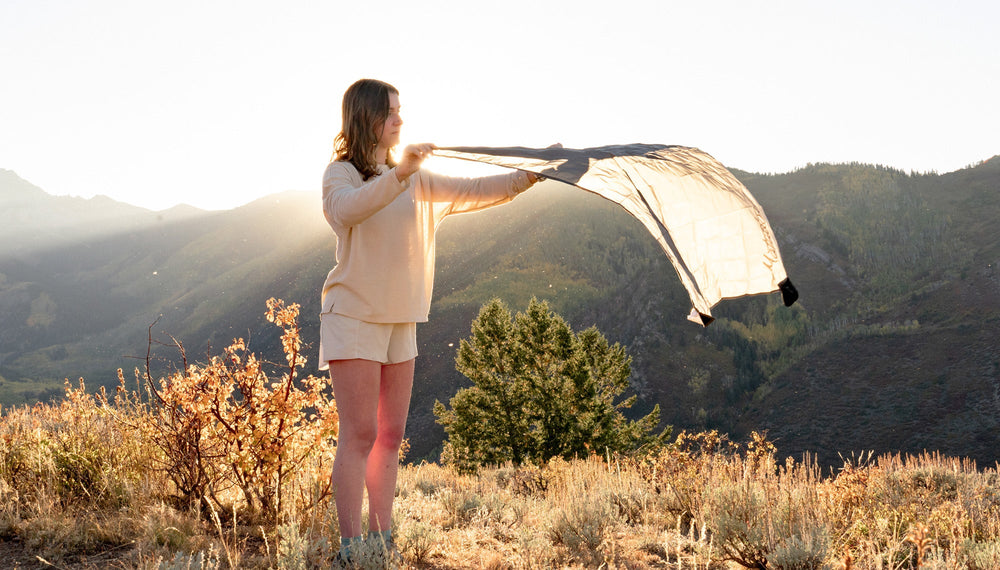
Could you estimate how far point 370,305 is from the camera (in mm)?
2316

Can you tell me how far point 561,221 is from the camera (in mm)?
45406

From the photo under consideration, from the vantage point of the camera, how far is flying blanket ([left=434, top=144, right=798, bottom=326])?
2.08 meters

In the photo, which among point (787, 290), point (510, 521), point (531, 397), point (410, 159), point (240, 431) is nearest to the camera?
point (410, 159)

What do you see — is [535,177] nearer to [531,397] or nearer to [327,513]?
[327,513]

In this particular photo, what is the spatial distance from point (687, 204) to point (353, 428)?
1.49m

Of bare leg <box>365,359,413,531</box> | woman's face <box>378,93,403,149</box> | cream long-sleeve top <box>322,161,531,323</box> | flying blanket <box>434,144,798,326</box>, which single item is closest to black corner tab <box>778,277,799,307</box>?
flying blanket <box>434,144,798,326</box>

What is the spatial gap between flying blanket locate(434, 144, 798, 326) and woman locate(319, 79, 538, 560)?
1.01 feet

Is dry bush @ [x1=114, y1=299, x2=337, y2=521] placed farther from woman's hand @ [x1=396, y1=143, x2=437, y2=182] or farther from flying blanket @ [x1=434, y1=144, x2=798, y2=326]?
flying blanket @ [x1=434, y1=144, x2=798, y2=326]

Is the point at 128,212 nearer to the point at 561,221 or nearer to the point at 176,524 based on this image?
the point at 561,221

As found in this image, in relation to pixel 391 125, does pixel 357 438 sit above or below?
below

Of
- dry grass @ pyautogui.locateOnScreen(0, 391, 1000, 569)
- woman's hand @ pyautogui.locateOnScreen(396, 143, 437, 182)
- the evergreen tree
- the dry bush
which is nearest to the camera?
woman's hand @ pyautogui.locateOnScreen(396, 143, 437, 182)

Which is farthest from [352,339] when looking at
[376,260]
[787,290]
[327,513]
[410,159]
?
[787,290]

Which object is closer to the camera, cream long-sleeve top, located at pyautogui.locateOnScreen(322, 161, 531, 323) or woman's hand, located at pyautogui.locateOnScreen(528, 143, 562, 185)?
cream long-sleeve top, located at pyautogui.locateOnScreen(322, 161, 531, 323)

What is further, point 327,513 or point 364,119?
point 327,513
